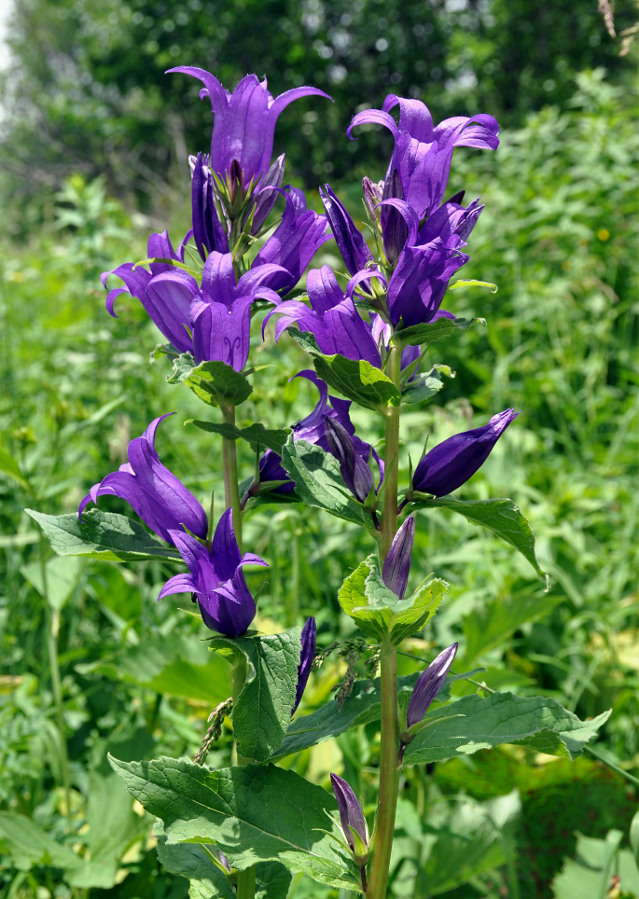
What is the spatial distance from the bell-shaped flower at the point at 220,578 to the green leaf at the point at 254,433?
11 centimetres

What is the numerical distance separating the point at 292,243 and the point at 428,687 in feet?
2.12

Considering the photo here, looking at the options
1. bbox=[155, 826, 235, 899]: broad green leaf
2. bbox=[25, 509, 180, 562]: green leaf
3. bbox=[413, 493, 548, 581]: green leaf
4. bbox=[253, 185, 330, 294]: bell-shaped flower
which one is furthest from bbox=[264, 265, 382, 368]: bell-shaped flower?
bbox=[155, 826, 235, 899]: broad green leaf

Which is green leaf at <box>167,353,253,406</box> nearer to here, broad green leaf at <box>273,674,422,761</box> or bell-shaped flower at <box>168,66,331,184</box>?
bell-shaped flower at <box>168,66,331,184</box>

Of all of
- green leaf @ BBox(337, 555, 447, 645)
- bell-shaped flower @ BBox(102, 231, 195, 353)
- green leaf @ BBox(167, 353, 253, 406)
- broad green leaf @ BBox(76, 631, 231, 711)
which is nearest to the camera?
green leaf @ BBox(337, 555, 447, 645)

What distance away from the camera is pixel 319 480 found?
104cm

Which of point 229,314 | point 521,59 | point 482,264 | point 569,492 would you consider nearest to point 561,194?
point 482,264

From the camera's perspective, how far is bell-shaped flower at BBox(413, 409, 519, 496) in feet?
3.27

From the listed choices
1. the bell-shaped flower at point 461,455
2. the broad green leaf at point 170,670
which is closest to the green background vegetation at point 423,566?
the broad green leaf at point 170,670

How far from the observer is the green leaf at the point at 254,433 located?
3.33 feet

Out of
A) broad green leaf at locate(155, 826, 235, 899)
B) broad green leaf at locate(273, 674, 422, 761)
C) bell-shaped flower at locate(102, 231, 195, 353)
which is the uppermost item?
bell-shaped flower at locate(102, 231, 195, 353)

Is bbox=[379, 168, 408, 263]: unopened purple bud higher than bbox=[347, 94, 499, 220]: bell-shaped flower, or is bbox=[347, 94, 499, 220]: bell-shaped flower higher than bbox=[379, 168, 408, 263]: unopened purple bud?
bbox=[347, 94, 499, 220]: bell-shaped flower

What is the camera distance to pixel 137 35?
2550 cm

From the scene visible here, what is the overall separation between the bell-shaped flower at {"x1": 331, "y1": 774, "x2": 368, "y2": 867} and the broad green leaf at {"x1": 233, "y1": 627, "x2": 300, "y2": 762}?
0.13 meters

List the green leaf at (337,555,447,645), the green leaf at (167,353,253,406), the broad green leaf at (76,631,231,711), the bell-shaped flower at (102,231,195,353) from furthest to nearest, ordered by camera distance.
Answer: the broad green leaf at (76,631,231,711), the bell-shaped flower at (102,231,195,353), the green leaf at (167,353,253,406), the green leaf at (337,555,447,645)
